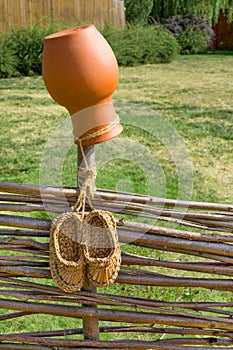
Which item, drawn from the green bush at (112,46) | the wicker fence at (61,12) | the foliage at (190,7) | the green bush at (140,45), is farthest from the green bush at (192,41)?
the wicker fence at (61,12)

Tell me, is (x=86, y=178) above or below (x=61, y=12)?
below

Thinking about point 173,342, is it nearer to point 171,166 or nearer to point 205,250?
point 205,250

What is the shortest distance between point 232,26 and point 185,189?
701 inches

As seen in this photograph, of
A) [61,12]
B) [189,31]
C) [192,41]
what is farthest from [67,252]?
[189,31]

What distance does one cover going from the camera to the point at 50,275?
1.52 meters

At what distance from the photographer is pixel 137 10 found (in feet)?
49.8

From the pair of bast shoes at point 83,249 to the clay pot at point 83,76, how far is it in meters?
0.21

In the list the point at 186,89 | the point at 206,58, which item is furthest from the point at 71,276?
the point at 206,58

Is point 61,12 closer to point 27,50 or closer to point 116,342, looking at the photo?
point 27,50

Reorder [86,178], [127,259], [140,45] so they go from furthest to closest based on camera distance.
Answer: [140,45]
[127,259]
[86,178]

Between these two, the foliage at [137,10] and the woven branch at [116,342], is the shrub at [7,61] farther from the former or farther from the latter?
the woven branch at [116,342]

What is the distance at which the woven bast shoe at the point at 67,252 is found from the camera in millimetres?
1384

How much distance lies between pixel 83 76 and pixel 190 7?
1679 cm

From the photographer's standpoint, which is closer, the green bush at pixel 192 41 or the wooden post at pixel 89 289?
the wooden post at pixel 89 289
